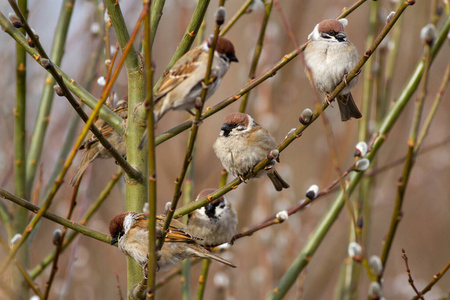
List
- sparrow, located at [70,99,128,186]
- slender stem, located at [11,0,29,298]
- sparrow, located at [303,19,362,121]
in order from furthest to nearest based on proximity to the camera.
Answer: sparrow, located at [70,99,128,186] < sparrow, located at [303,19,362,121] < slender stem, located at [11,0,29,298]

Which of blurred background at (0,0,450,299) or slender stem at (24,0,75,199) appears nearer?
slender stem at (24,0,75,199)

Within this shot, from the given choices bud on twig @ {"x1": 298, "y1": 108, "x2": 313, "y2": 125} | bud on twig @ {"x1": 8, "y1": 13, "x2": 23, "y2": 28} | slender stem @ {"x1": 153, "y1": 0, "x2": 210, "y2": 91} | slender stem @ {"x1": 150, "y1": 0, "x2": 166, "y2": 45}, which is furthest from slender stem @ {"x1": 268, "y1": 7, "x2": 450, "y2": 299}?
bud on twig @ {"x1": 8, "y1": 13, "x2": 23, "y2": 28}

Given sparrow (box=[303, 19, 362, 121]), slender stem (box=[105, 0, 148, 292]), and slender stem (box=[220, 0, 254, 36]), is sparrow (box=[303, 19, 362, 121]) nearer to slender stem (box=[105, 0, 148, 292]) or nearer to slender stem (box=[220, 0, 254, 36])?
slender stem (box=[220, 0, 254, 36])

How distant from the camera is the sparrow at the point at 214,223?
130 inches

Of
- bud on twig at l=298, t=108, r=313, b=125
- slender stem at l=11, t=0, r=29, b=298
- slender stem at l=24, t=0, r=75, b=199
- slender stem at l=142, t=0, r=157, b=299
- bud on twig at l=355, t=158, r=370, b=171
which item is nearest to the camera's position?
slender stem at l=142, t=0, r=157, b=299

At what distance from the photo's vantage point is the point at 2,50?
15.1ft

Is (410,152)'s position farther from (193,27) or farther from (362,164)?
(193,27)

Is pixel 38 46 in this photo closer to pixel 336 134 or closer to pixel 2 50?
pixel 2 50

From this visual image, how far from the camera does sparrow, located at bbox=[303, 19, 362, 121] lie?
2715 millimetres

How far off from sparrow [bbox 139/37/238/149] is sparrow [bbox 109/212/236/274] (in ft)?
1.54

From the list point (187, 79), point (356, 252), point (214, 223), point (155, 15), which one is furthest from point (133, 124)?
point (214, 223)

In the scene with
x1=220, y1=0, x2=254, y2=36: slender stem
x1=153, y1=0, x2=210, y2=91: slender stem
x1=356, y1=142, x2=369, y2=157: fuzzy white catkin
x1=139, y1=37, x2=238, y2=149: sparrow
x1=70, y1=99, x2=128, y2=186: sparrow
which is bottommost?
x1=356, y1=142, x2=369, y2=157: fuzzy white catkin

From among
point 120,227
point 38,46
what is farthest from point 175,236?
point 38,46

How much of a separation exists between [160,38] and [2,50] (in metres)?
1.76
